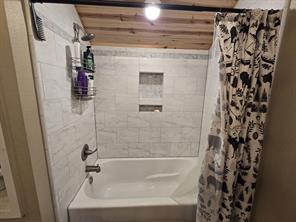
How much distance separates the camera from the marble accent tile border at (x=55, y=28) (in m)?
0.97

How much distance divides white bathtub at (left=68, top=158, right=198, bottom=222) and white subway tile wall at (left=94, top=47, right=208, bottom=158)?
171 millimetres

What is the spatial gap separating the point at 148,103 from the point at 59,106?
4.00ft

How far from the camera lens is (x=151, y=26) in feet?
5.73

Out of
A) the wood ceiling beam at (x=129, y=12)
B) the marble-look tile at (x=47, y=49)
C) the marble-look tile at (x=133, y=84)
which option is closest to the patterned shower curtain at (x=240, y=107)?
the wood ceiling beam at (x=129, y=12)

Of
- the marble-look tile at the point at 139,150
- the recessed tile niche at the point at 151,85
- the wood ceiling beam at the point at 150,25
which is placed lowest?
the marble-look tile at the point at 139,150

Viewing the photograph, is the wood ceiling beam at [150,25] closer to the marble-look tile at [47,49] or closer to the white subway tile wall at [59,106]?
the white subway tile wall at [59,106]

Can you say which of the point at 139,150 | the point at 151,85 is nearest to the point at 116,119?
the point at 139,150

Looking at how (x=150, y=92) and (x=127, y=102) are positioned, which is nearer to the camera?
(x=127, y=102)

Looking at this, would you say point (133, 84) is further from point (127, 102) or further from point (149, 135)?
point (149, 135)

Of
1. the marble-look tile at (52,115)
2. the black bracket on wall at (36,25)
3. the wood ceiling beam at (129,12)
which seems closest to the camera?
the black bracket on wall at (36,25)

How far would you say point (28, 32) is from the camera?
791 mm

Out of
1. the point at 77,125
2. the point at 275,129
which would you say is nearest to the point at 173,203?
the point at 275,129

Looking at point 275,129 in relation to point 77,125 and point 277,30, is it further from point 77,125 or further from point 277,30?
point 77,125

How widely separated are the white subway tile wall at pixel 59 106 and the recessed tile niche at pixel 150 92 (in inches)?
35.7
